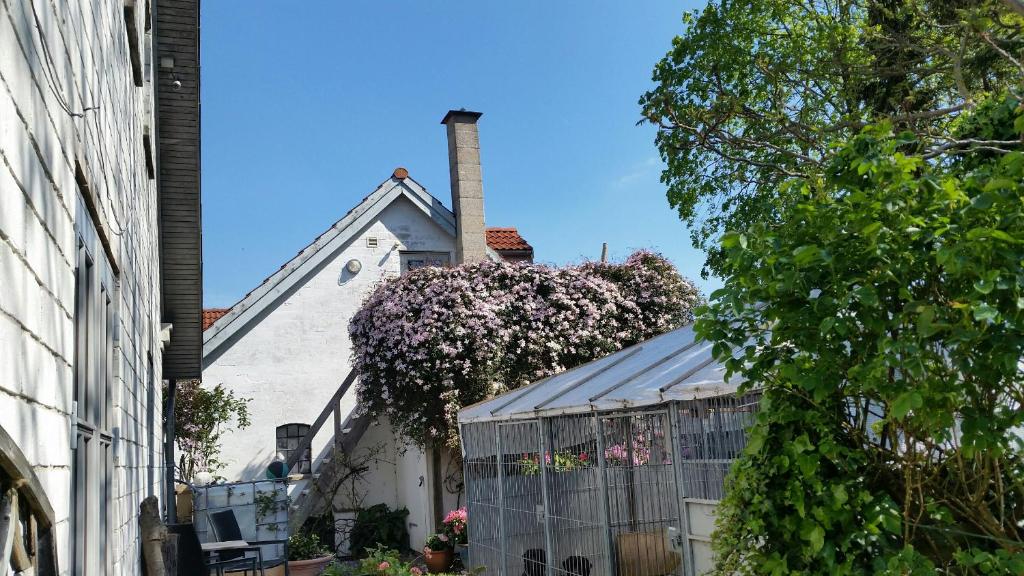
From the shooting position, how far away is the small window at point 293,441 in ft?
57.9

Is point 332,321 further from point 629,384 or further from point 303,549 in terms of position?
point 629,384

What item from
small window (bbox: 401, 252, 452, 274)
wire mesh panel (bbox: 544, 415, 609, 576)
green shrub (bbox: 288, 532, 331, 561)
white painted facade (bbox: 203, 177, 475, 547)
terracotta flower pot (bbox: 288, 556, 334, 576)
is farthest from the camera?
small window (bbox: 401, 252, 452, 274)

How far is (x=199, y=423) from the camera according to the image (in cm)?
1664

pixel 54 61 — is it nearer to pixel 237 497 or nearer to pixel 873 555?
pixel 873 555

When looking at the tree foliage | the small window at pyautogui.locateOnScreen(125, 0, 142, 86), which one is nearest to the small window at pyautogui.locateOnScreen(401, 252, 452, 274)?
the small window at pyautogui.locateOnScreen(125, 0, 142, 86)

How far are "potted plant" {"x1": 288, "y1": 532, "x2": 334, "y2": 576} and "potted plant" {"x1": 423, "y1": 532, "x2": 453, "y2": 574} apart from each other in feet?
5.46

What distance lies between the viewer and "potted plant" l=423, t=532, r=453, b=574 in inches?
530

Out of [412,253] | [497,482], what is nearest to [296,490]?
[412,253]

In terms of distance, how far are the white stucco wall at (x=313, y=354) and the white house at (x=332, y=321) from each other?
2 centimetres

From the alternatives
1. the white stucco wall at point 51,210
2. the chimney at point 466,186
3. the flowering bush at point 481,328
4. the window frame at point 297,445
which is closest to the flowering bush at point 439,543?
the flowering bush at point 481,328

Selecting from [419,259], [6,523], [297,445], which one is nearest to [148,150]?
[6,523]

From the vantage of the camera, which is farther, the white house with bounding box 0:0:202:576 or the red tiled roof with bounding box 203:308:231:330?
the red tiled roof with bounding box 203:308:231:330

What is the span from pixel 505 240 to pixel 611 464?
42.9 ft

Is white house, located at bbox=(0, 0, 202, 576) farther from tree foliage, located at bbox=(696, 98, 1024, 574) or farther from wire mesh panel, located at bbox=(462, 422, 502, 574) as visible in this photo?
wire mesh panel, located at bbox=(462, 422, 502, 574)
